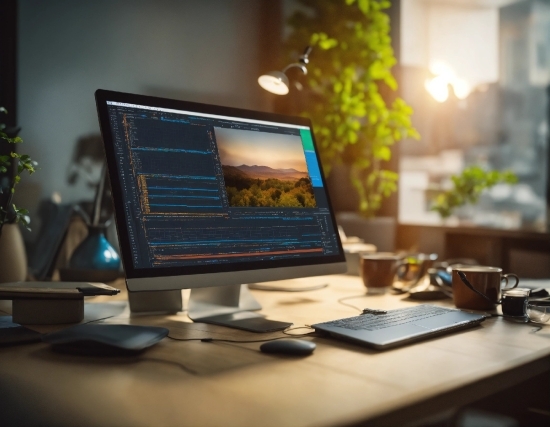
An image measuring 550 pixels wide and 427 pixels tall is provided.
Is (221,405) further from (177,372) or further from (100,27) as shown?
(100,27)

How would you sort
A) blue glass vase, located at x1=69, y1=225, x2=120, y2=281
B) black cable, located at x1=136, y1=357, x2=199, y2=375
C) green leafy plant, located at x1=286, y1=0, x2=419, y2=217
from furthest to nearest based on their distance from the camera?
green leafy plant, located at x1=286, y1=0, x2=419, y2=217
blue glass vase, located at x1=69, y1=225, x2=120, y2=281
black cable, located at x1=136, y1=357, x2=199, y2=375

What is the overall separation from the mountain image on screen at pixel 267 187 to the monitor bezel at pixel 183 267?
12 cm

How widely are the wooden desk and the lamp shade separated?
812 mm

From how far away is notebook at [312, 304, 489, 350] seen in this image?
3.10 ft

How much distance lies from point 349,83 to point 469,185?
0.86 metres

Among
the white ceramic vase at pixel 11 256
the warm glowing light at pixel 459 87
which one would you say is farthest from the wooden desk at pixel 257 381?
the warm glowing light at pixel 459 87

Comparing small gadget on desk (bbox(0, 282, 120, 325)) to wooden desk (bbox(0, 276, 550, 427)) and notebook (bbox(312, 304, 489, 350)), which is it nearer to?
wooden desk (bbox(0, 276, 550, 427))

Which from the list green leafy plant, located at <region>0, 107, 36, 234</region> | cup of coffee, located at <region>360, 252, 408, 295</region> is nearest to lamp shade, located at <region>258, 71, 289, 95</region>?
cup of coffee, located at <region>360, 252, 408, 295</region>

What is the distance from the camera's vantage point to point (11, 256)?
1433mm

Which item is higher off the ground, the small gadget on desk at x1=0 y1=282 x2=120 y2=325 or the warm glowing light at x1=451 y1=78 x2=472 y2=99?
the warm glowing light at x1=451 y1=78 x2=472 y2=99

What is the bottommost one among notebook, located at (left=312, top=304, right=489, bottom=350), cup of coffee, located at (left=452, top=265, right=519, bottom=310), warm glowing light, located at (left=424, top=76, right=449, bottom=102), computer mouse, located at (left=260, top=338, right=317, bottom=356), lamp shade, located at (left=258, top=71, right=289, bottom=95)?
computer mouse, located at (left=260, top=338, right=317, bottom=356)

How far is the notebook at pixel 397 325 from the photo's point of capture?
0.94 metres

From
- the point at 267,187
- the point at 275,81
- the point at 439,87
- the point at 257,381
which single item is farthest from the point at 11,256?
the point at 439,87

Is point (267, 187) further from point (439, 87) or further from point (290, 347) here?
point (439, 87)
